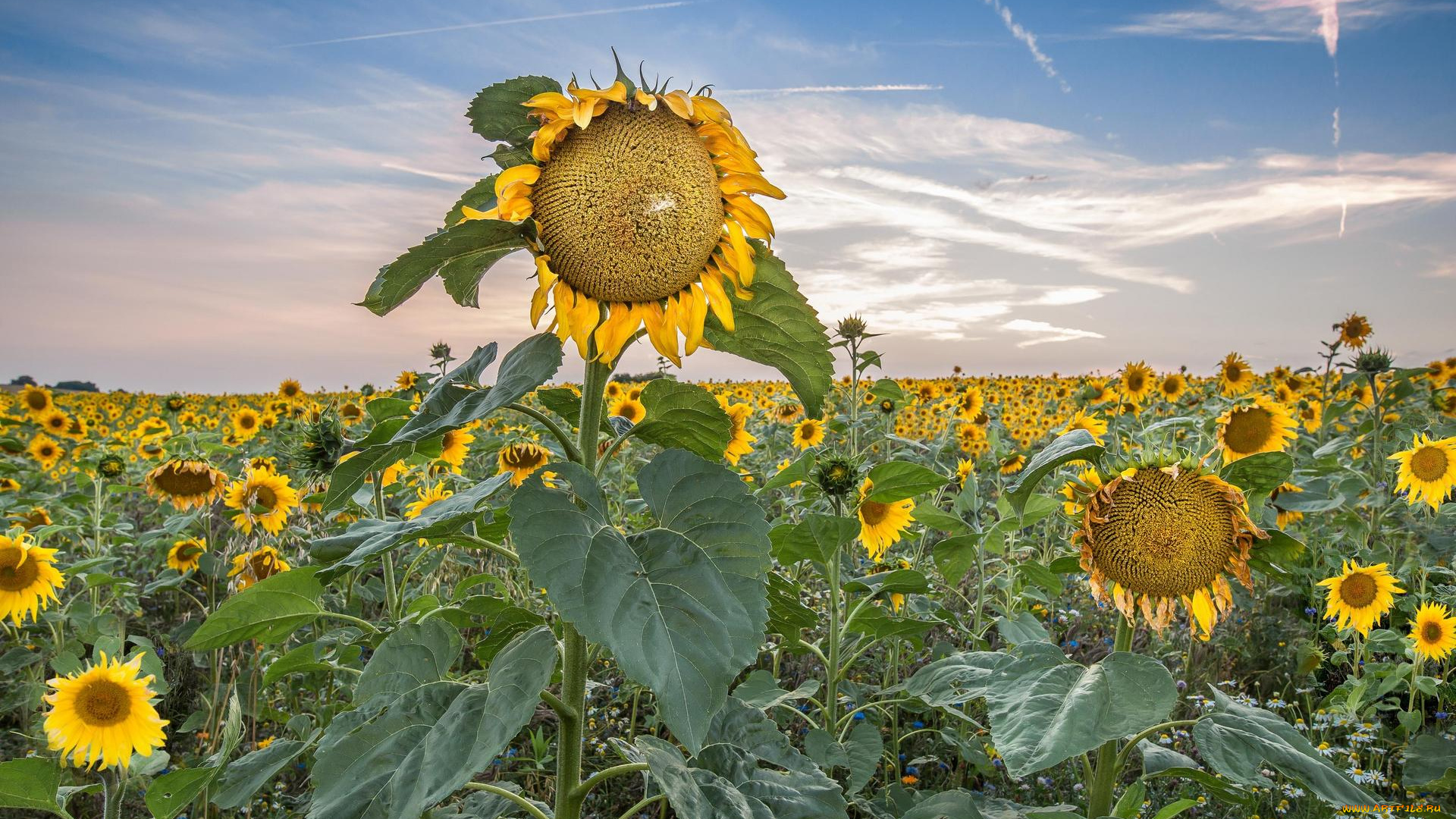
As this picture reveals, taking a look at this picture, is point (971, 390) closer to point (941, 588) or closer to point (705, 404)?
point (941, 588)

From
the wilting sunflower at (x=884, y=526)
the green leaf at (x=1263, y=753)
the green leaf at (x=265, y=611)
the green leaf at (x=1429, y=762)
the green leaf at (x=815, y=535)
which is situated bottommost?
the green leaf at (x=1429, y=762)

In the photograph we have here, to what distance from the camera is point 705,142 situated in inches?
57.7

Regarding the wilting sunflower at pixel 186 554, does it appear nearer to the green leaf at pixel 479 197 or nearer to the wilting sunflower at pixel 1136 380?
the green leaf at pixel 479 197

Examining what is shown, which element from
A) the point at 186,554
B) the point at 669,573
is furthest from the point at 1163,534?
the point at 186,554

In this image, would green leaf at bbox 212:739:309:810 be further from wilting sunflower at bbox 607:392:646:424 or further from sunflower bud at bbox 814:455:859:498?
wilting sunflower at bbox 607:392:646:424

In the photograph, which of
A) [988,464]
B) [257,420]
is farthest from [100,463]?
[988,464]

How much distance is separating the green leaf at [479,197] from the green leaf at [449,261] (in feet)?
0.39

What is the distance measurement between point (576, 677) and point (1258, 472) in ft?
5.14

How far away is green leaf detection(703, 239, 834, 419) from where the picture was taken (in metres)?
1.58

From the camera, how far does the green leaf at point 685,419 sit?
1607 mm

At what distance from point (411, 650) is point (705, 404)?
0.71m

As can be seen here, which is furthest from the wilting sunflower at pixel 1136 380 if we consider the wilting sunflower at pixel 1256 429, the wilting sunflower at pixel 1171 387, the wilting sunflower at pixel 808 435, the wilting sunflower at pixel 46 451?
the wilting sunflower at pixel 46 451

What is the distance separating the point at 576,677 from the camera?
156cm

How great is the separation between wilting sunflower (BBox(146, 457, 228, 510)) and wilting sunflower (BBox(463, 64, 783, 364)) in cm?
357
